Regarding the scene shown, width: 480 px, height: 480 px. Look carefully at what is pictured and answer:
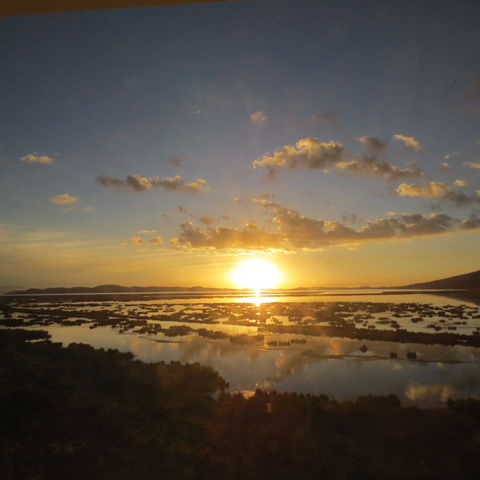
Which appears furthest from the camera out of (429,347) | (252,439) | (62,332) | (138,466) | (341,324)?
(341,324)

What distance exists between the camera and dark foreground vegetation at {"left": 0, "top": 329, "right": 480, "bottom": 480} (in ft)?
34.1

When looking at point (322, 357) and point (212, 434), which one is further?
point (322, 357)

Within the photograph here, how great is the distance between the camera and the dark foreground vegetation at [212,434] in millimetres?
10391

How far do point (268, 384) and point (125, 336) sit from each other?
965 inches

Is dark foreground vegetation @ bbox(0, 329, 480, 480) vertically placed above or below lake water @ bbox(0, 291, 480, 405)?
above

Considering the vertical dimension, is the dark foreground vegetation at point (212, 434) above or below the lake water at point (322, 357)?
above

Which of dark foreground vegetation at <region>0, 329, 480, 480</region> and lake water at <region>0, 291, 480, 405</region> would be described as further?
lake water at <region>0, 291, 480, 405</region>

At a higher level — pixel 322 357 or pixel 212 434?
pixel 212 434

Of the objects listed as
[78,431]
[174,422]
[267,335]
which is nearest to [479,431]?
[174,422]

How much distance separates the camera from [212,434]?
43.2 ft

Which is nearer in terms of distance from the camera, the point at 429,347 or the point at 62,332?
the point at 429,347

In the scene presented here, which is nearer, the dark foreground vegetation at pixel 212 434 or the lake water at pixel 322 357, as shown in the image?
the dark foreground vegetation at pixel 212 434

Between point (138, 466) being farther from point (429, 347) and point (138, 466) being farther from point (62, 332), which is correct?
point (62, 332)

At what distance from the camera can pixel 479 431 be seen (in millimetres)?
12992
